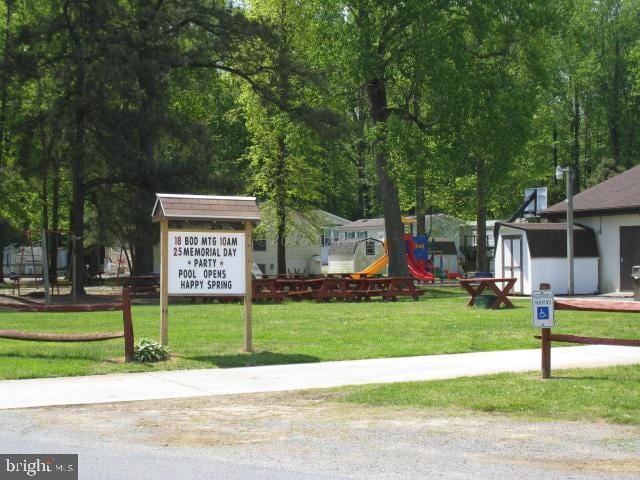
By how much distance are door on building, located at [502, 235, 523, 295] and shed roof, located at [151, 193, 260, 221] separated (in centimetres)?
1929

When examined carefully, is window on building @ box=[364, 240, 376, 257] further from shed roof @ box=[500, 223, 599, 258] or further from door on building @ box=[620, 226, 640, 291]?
door on building @ box=[620, 226, 640, 291]

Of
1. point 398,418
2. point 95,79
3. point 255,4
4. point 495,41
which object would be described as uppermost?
point 255,4

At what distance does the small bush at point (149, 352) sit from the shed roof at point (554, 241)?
20.3 m

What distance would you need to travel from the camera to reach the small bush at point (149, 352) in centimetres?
1345

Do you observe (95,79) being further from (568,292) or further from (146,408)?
(146,408)

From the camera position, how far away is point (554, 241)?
31625mm

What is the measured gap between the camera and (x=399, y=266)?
3638 centimetres

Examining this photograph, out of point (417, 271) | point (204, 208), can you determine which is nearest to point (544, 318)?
point (204, 208)

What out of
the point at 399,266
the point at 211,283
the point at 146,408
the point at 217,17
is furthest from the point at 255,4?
the point at 146,408

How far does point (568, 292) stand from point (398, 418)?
2341 cm

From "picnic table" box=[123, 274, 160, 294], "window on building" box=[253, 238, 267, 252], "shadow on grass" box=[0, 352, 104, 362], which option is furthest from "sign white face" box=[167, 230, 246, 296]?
"window on building" box=[253, 238, 267, 252]

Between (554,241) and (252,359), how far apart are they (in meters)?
20.4

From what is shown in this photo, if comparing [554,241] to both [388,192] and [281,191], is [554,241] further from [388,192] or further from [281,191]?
[281,191]

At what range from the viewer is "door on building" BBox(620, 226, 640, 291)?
30.6 m
